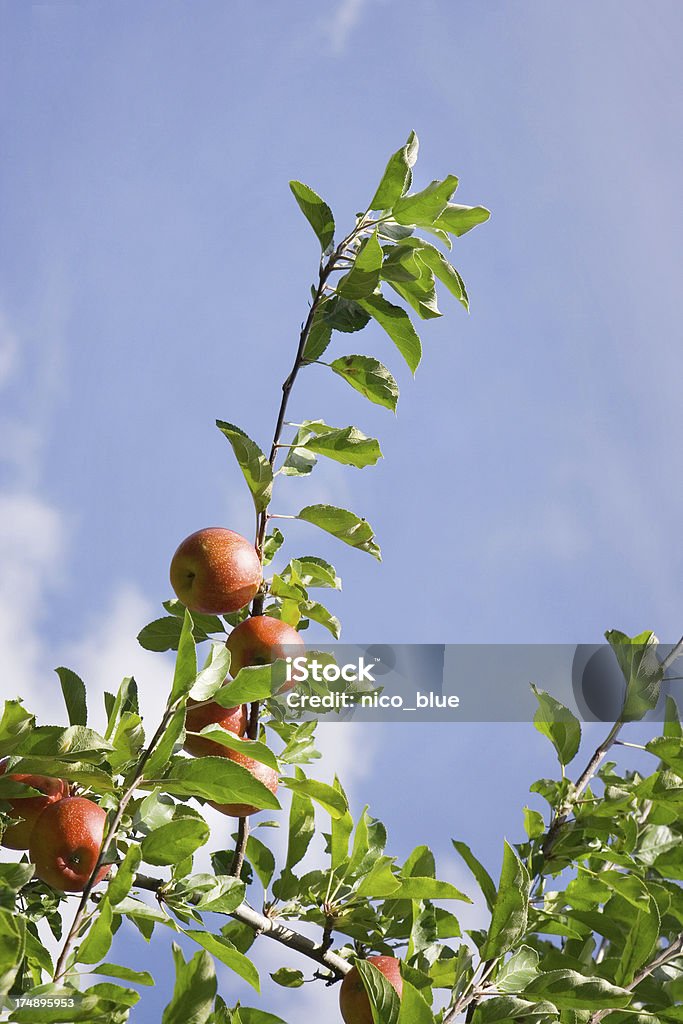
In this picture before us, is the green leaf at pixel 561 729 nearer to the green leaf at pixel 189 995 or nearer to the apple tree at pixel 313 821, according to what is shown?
the apple tree at pixel 313 821

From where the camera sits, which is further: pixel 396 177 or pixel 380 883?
pixel 396 177

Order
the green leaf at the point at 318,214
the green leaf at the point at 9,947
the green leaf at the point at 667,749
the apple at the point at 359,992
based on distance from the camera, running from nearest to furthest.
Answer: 1. the green leaf at the point at 9,947
2. the apple at the point at 359,992
3. the green leaf at the point at 318,214
4. the green leaf at the point at 667,749

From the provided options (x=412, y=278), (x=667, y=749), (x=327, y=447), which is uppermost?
(x=412, y=278)

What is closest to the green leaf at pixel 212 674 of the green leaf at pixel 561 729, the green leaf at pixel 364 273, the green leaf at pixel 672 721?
the green leaf at pixel 364 273

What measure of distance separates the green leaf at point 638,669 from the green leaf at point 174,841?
1.07 m

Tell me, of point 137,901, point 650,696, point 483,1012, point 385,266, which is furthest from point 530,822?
point 385,266

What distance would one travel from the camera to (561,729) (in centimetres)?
208

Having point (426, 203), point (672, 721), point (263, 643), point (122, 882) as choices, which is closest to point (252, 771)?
point (263, 643)

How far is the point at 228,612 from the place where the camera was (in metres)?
1.94

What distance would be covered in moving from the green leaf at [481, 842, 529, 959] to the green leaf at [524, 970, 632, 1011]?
0.28ft

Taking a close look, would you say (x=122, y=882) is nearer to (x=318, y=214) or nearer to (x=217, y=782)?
(x=217, y=782)

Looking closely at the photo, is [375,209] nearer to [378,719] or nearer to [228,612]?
[228,612]

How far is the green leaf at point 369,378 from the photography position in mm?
1982

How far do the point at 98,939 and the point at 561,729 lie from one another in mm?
1173
